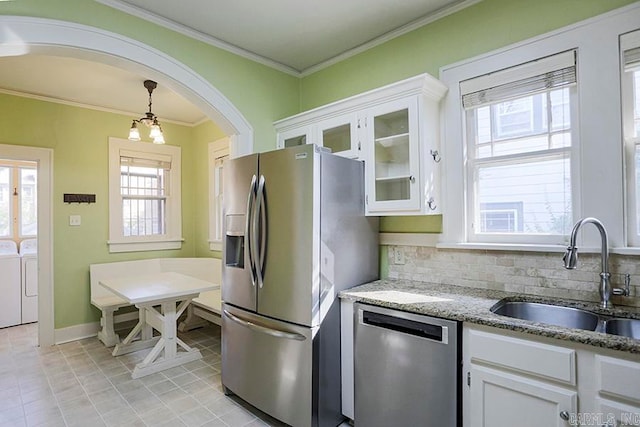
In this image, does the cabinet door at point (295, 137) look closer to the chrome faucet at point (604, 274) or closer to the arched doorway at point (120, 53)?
the arched doorway at point (120, 53)

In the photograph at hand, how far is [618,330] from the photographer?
1635 mm

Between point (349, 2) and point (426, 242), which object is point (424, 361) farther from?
point (349, 2)

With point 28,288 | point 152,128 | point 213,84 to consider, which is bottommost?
point 28,288

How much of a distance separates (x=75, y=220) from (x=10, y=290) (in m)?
1.66

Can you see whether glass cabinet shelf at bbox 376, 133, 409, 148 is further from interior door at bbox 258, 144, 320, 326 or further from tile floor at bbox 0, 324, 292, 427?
tile floor at bbox 0, 324, 292, 427

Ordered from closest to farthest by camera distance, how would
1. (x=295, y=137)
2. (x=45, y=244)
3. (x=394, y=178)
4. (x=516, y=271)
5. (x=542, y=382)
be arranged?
(x=542, y=382), (x=516, y=271), (x=394, y=178), (x=295, y=137), (x=45, y=244)

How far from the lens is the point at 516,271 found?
209 centimetres

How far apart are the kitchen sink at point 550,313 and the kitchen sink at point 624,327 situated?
56 millimetres

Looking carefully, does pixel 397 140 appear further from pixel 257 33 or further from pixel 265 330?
pixel 265 330

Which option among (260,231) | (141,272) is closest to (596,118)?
(260,231)

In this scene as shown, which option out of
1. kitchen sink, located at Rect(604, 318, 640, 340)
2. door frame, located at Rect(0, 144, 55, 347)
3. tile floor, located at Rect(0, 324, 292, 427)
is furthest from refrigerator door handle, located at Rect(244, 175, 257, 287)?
door frame, located at Rect(0, 144, 55, 347)

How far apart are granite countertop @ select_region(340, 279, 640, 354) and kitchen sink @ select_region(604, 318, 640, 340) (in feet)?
0.09

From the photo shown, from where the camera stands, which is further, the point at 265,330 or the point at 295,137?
the point at 295,137

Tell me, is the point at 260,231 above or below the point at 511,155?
below
